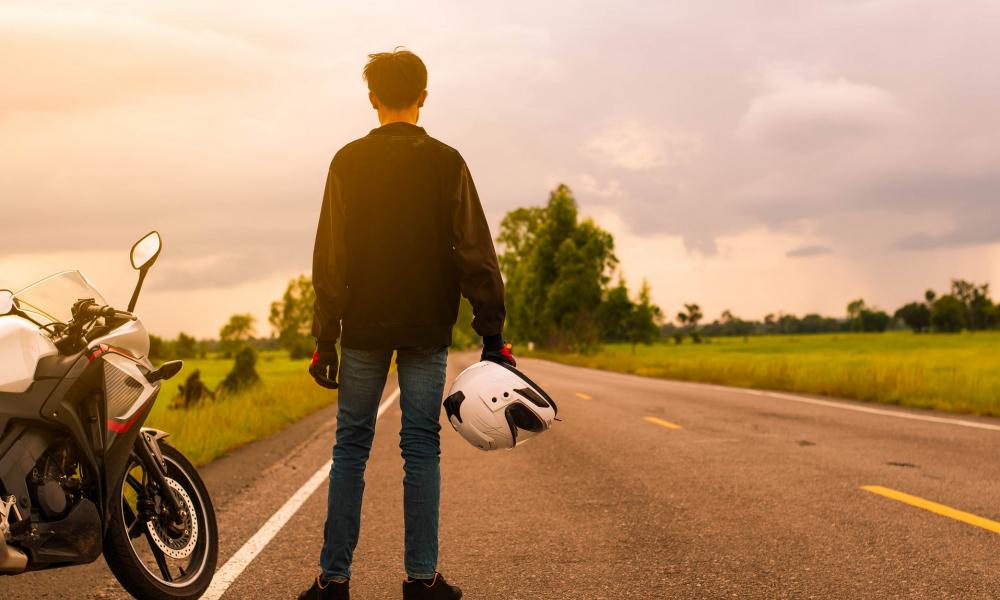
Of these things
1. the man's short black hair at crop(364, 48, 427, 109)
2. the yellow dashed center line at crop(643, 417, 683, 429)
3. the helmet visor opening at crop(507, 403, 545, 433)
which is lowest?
the yellow dashed center line at crop(643, 417, 683, 429)

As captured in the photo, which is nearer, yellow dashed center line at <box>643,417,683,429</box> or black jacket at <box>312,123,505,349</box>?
black jacket at <box>312,123,505,349</box>

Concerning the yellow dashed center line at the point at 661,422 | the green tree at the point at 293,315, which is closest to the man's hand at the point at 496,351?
the yellow dashed center line at the point at 661,422

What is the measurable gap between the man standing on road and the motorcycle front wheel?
582 mm

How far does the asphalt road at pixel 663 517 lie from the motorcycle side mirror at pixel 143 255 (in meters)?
1.43

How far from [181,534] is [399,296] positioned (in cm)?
150

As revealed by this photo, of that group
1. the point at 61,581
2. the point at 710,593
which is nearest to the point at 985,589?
the point at 710,593

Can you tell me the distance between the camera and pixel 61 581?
4.30 m

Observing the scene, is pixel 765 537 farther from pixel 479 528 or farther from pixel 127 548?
pixel 127 548

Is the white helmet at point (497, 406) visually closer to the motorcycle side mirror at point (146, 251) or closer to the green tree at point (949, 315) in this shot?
the motorcycle side mirror at point (146, 251)

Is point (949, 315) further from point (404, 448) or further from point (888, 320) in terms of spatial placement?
point (404, 448)

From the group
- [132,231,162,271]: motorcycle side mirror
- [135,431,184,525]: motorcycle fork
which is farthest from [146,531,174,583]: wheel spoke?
[132,231,162,271]: motorcycle side mirror

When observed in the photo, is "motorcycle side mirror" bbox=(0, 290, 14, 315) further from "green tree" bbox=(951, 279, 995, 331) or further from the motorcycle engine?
"green tree" bbox=(951, 279, 995, 331)

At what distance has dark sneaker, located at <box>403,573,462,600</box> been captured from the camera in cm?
342

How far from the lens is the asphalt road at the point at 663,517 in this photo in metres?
4.03
